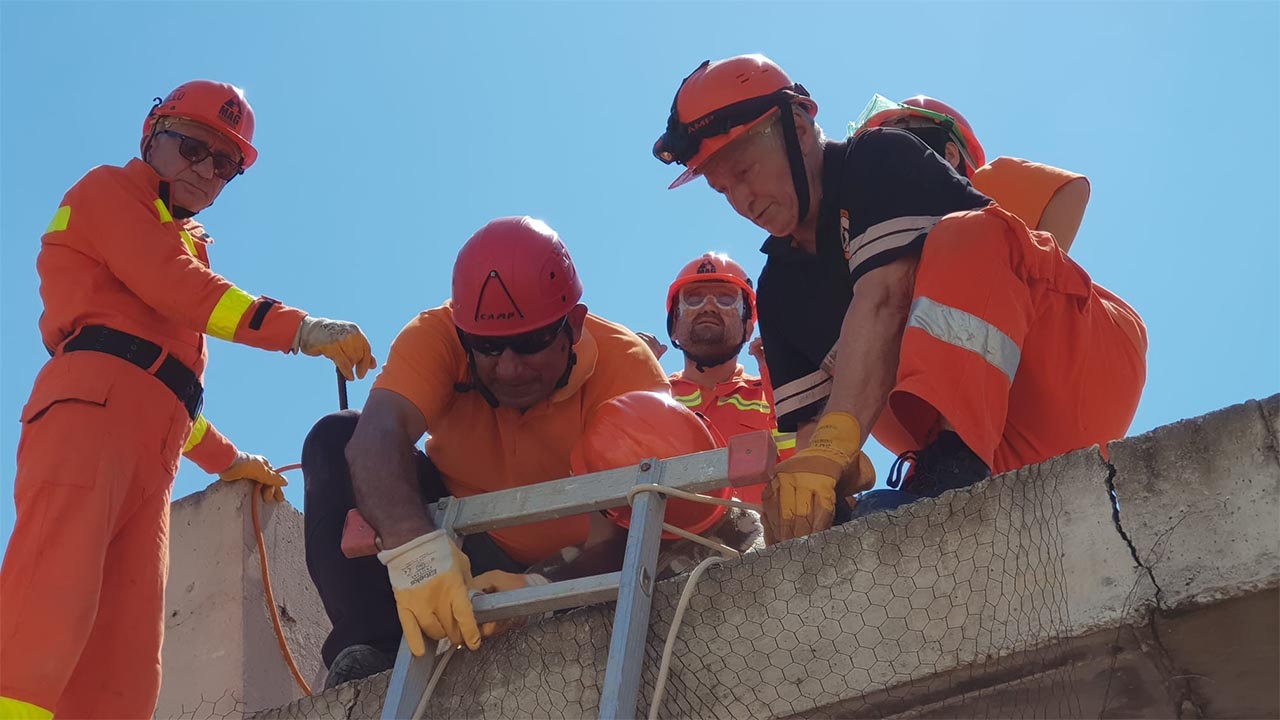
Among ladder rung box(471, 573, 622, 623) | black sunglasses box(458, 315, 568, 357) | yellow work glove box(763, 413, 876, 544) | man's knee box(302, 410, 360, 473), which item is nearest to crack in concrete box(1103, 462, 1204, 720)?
yellow work glove box(763, 413, 876, 544)

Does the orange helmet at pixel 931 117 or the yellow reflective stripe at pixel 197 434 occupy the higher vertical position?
the orange helmet at pixel 931 117

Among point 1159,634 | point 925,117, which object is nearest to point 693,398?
point 925,117

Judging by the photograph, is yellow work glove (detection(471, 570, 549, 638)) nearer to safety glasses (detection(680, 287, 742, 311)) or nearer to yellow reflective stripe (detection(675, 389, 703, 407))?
yellow reflective stripe (detection(675, 389, 703, 407))

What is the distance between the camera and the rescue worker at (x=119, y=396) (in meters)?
4.67

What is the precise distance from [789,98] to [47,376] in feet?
8.65

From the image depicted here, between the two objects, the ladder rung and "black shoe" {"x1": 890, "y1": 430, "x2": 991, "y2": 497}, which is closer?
the ladder rung

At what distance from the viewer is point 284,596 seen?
19.5 feet

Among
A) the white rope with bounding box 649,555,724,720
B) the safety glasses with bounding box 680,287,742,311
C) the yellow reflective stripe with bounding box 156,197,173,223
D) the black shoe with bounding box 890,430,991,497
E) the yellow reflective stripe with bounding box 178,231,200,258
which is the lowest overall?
the white rope with bounding box 649,555,724,720

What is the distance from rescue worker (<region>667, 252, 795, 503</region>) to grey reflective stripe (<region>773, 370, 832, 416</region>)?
6.08 ft

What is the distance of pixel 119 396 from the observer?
506 cm

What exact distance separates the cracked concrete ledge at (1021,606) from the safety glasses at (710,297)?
3729 millimetres

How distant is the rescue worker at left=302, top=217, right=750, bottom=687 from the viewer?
175 inches

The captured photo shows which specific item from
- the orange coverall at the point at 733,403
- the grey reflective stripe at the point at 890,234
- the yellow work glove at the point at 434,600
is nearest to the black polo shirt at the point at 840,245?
the grey reflective stripe at the point at 890,234

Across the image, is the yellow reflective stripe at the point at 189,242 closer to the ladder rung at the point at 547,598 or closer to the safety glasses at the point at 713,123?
the safety glasses at the point at 713,123
